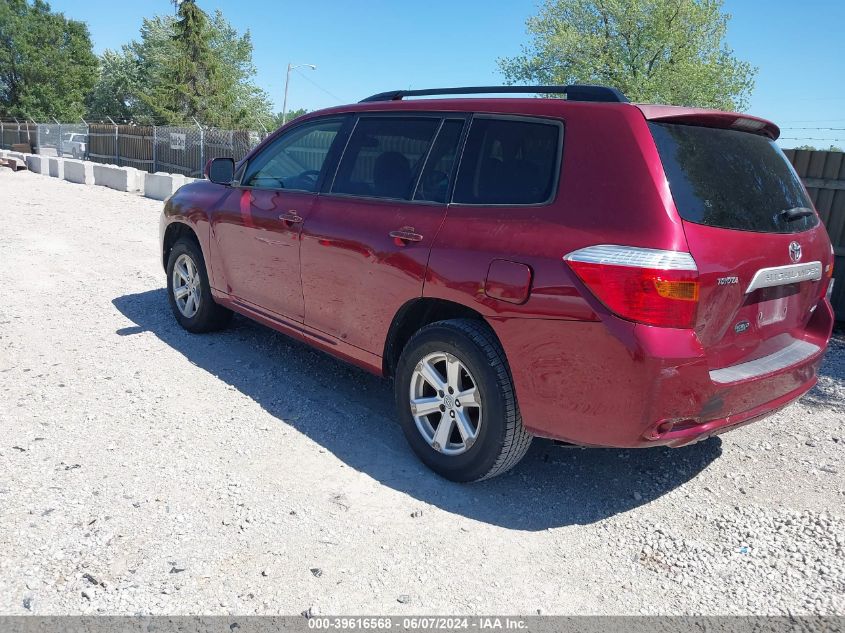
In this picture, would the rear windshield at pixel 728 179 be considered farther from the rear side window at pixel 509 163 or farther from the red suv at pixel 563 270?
the rear side window at pixel 509 163

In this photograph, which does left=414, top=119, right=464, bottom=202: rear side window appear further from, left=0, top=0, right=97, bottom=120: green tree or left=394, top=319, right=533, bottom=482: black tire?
left=0, top=0, right=97, bottom=120: green tree

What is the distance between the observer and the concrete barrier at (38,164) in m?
23.3

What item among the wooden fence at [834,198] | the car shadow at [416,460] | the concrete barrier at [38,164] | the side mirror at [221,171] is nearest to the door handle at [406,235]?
the car shadow at [416,460]

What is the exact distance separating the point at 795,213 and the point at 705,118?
0.67m

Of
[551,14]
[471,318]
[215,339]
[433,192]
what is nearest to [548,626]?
[471,318]

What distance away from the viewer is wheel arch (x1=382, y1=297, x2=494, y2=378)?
340cm

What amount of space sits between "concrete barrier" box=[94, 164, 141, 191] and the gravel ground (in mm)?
14697

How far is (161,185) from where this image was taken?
1670cm

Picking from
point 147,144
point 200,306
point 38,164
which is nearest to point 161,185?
point 147,144

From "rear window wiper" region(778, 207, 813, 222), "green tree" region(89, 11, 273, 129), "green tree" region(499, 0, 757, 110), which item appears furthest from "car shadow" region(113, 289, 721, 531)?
"green tree" region(89, 11, 273, 129)

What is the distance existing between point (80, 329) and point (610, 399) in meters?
4.61

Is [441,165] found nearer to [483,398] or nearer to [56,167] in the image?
[483,398]

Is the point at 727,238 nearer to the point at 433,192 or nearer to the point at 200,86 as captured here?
the point at 433,192

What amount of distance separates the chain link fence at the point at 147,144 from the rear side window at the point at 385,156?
1681cm
